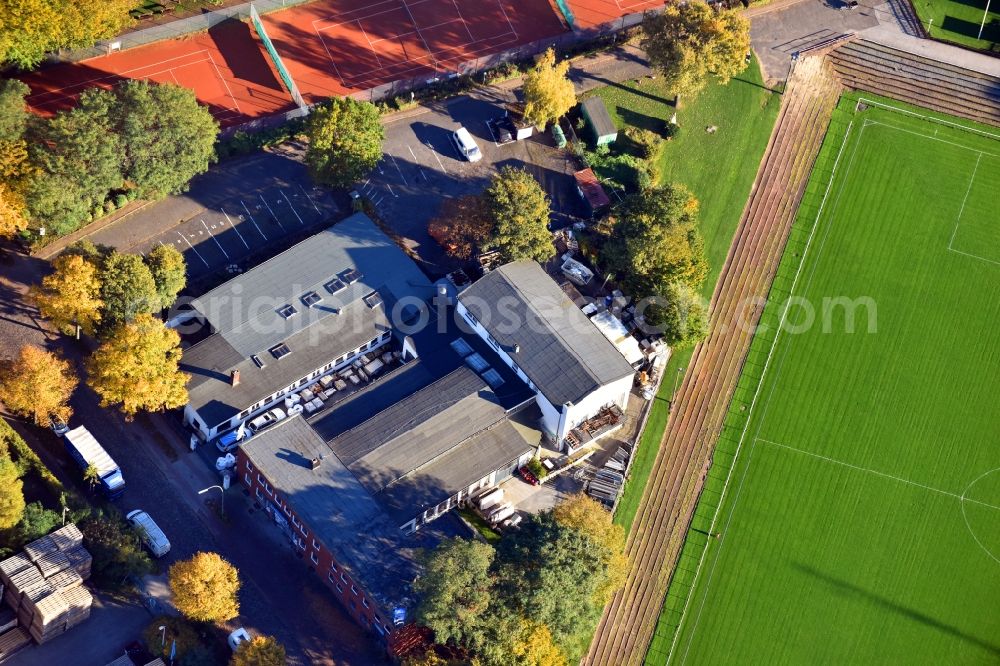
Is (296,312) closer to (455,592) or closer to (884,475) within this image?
(455,592)

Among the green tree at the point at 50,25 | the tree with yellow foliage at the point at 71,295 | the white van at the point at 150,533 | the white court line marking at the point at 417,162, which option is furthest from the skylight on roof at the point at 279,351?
the green tree at the point at 50,25

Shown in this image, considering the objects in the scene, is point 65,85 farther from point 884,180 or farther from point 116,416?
point 884,180

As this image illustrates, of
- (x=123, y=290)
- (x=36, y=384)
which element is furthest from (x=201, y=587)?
(x=123, y=290)

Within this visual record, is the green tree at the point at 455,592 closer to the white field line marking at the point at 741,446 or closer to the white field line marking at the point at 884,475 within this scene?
the white field line marking at the point at 741,446

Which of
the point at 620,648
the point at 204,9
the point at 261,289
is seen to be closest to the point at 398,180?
the point at 261,289

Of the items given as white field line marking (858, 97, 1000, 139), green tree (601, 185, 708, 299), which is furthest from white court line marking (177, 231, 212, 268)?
white field line marking (858, 97, 1000, 139)

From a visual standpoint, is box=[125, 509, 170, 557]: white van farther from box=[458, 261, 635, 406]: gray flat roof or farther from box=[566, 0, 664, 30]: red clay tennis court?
box=[566, 0, 664, 30]: red clay tennis court
